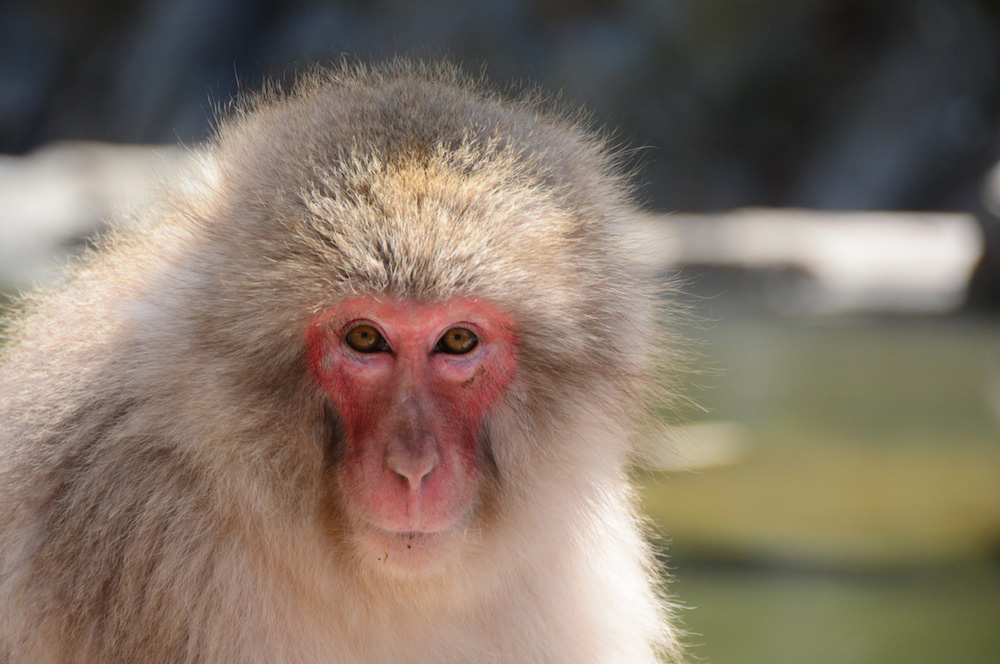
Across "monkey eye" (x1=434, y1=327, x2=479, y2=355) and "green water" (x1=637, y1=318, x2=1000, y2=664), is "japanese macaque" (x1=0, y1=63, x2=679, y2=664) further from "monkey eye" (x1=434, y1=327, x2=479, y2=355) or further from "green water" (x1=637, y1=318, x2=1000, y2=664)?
"green water" (x1=637, y1=318, x2=1000, y2=664)

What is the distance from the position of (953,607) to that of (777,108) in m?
11.8

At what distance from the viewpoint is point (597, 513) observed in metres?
2.89

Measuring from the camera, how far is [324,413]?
243 cm

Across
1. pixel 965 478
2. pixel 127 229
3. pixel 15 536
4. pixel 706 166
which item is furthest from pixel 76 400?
pixel 706 166

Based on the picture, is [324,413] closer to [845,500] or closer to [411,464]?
[411,464]

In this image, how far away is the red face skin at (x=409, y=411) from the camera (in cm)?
233

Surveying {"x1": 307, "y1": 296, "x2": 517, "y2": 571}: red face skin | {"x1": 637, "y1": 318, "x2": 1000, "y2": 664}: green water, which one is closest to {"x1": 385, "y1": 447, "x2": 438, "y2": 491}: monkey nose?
{"x1": 307, "y1": 296, "x2": 517, "y2": 571}: red face skin

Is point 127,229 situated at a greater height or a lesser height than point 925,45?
lesser

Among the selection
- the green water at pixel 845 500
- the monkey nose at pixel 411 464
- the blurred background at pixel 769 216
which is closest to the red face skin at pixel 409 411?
the monkey nose at pixel 411 464

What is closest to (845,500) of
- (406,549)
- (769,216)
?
(406,549)

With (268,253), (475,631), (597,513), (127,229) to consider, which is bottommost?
(475,631)

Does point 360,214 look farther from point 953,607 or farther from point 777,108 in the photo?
point 777,108

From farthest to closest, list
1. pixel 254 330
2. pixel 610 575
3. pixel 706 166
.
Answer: pixel 706 166
pixel 610 575
pixel 254 330

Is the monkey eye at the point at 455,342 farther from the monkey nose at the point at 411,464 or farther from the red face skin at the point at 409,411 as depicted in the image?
the monkey nose at the point at 411,464
